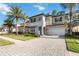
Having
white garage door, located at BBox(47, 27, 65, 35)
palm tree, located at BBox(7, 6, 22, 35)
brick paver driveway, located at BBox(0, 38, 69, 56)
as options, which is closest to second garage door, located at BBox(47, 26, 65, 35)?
white garage door, located at BBox(47, 27, 65, 35)

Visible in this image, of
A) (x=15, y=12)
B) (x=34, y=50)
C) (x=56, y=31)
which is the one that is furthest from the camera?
(x=15, y=12)

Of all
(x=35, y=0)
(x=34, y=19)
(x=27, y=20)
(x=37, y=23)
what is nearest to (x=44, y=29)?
(x=37, y=23)

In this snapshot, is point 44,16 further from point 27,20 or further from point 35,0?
point 35,0

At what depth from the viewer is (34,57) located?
27.4 feet

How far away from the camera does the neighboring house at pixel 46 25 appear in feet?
81.7

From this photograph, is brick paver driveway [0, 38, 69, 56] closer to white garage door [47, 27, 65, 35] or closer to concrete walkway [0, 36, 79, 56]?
concrete walkway [0, 36, 79, 56]

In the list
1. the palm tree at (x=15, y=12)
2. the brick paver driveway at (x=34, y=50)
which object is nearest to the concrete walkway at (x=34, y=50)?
the brick paver driveway at (x=34, y=50)

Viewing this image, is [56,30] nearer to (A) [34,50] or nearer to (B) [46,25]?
(B) [46,25]

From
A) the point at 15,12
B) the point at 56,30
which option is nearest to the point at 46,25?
the point at 56,30

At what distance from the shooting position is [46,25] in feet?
87.2

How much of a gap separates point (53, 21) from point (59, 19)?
1426 millimetres

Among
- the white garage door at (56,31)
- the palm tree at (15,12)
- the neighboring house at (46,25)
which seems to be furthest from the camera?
the palm tree at (15,12)

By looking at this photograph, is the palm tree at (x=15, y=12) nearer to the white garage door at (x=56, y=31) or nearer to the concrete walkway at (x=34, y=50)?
the white garage door at (x=56, y=31)

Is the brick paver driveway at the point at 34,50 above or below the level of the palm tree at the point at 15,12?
below
